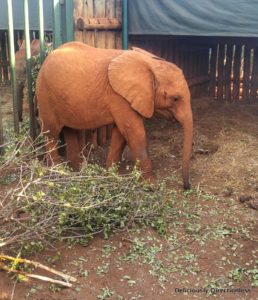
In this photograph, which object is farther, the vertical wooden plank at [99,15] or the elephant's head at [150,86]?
the vertical wooden plank at [99,15]

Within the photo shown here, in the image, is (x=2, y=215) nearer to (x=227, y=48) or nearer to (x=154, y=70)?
Answer: (x=154, y=70)

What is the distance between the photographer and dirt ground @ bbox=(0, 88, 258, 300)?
344cm

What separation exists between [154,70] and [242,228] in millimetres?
1919

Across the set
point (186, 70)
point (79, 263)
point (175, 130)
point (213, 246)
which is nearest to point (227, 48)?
point (186, 70)

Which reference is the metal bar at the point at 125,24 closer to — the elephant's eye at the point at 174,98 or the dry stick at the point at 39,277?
the elephant's eye at the point at 174,98

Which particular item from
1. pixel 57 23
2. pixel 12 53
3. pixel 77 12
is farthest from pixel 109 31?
pixel 12 53

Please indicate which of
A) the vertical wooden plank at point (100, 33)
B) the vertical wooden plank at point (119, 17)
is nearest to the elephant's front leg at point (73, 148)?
the vertical wooden plank at point (100, 33)

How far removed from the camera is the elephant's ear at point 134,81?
504 centimetres

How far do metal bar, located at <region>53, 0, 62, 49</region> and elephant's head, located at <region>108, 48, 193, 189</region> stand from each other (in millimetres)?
1086

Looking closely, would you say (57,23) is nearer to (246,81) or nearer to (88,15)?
(88,15)

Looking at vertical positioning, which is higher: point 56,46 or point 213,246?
point 56,46

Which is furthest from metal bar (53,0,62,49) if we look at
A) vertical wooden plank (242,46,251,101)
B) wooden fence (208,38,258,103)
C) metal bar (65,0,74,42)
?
vertical wooden plank (242,46,251,101)

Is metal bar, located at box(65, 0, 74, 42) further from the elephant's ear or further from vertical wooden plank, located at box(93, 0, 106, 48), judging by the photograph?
the elephant's ear

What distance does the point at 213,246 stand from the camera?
4.06 meters
